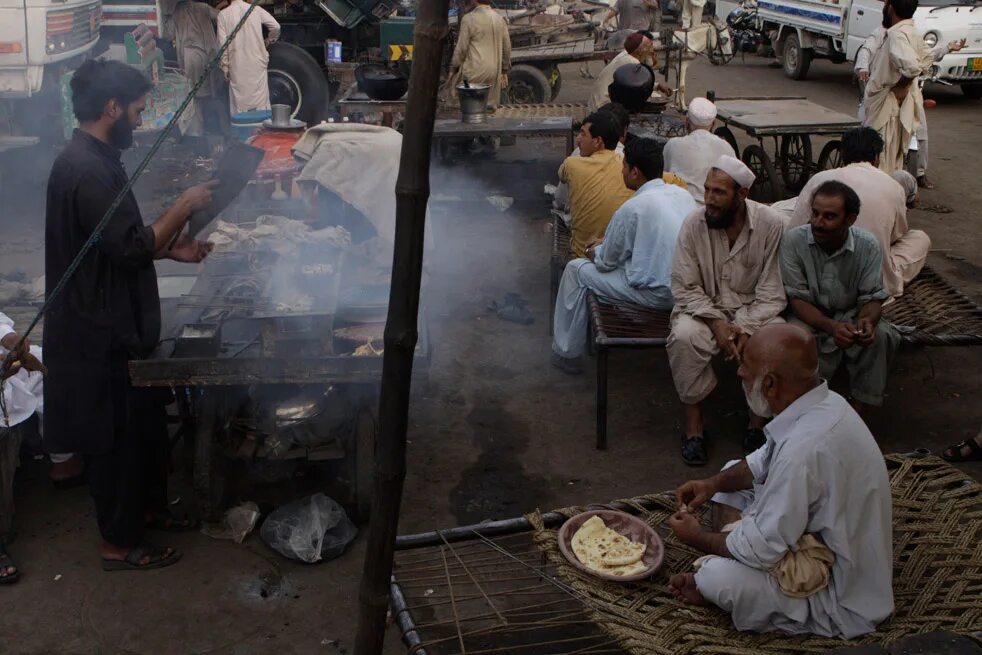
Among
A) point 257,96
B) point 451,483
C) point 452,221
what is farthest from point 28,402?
point 257,96

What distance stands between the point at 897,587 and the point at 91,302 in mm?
3262

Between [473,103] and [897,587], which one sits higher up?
[473,103]

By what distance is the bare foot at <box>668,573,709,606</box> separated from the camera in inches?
124

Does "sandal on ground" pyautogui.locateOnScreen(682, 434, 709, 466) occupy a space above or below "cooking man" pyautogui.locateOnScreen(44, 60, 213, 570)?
below

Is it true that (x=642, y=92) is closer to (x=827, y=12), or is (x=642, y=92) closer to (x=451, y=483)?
(x=451, y=483)

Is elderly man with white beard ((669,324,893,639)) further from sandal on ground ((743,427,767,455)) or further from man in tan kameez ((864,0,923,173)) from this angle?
man in tan kameez ((864,0,923,173))

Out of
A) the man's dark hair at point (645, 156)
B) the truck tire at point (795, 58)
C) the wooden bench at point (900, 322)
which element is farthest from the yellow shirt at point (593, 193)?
the truck tire at point (795, 58)

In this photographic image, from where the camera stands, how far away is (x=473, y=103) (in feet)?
30.1

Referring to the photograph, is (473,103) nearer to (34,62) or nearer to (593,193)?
(593,193)

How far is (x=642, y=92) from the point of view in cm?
909

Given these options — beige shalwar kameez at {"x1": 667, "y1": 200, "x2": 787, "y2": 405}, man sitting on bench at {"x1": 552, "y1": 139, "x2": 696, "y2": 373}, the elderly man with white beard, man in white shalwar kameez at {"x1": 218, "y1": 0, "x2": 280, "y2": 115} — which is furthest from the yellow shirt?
man in white shalwar kameez at {"x1": 218, "y1": 0, "x2": 280, "y2": 115}

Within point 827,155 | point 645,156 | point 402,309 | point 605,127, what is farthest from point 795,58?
point 402,309

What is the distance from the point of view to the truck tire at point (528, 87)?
12305 millimetres

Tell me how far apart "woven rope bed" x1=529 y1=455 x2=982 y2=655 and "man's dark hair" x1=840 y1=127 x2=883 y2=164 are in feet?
8.14
